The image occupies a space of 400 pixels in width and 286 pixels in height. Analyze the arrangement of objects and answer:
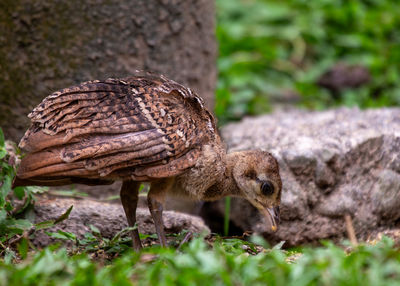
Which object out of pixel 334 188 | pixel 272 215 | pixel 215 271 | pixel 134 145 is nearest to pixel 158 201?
pixel 134 145

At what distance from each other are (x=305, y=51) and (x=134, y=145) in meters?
7.13

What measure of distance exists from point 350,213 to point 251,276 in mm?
2386

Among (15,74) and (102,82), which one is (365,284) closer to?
(102,82)

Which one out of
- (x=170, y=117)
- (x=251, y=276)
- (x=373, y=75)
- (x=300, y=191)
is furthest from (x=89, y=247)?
(x=373, y=75)

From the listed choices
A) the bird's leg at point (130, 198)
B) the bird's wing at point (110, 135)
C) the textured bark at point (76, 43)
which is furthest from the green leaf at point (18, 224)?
the textured bark at point (76, 43)

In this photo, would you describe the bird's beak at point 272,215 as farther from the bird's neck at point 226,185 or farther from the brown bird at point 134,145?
the bird's neck at point 226,185

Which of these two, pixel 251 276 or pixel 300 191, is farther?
pixel 300 191

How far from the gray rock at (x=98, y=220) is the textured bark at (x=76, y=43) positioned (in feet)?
3.55

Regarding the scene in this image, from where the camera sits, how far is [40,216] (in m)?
4.84

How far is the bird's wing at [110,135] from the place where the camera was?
393cm

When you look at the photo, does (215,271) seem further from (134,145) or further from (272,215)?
(272,215)

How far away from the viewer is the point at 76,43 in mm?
5832

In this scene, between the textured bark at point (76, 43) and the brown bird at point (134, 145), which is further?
the textured bark at point (76, 43)

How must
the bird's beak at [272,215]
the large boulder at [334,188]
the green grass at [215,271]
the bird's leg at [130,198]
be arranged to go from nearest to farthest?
the green grass at [215,271] < the bird's leg at [130,198] < the bird's beak at [272,215] < the large boulder at [334,188]
